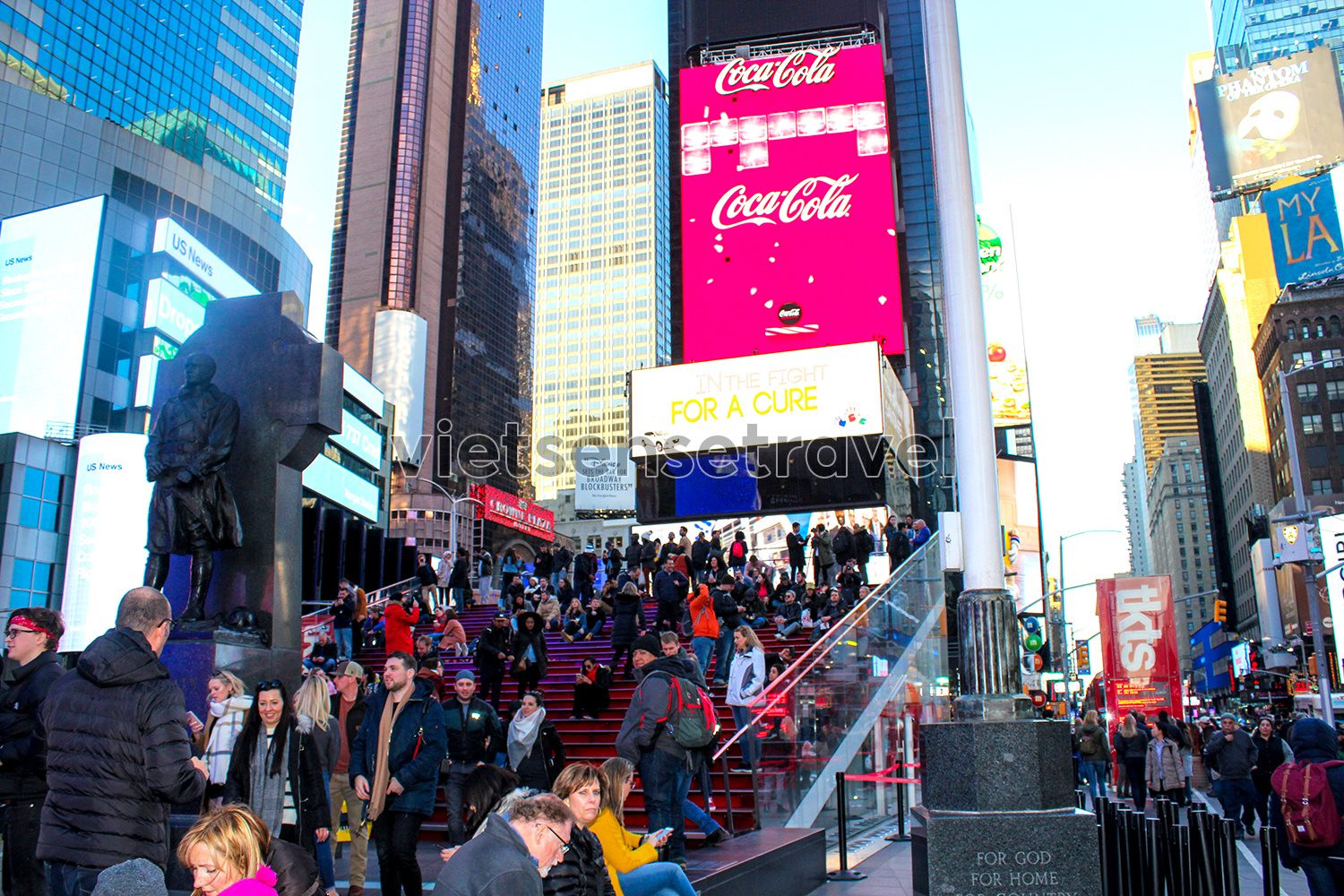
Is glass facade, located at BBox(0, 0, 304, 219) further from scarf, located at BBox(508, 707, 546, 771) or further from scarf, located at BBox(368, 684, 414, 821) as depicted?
scarf, located at BBox(368, 684, 414, 821)

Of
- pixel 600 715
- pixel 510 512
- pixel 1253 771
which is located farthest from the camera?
pixel 510 512

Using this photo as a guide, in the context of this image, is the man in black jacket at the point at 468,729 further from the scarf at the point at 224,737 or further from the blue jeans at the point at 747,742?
the blue jeans at the point at 747,742

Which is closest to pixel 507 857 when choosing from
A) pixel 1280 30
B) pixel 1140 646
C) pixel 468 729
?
pixel 468 729

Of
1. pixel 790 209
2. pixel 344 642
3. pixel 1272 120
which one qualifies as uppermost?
pixel 1272 120

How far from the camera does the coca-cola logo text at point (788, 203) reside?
3147 cm

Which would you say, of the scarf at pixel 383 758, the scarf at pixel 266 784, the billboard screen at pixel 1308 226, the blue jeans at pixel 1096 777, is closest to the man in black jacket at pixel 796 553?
the blue jeans at pixel 1096 777

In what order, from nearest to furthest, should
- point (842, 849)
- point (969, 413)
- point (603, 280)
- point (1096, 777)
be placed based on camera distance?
point (969, 413)
point (842, 849)
point (1096, 777)
point (603, 280)

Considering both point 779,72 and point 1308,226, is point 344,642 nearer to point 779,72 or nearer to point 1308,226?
point 779,72

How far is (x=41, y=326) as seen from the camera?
50875 millimetres

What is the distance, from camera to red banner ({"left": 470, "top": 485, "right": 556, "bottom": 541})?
7319 centimetres

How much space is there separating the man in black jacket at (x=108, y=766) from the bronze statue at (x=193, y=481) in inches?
212

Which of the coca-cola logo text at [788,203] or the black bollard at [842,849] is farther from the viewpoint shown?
the coca-cola logo text at [788,203]

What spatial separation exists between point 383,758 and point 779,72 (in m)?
30.7

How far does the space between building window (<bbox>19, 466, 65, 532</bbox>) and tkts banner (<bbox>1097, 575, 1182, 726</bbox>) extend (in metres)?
43.4
